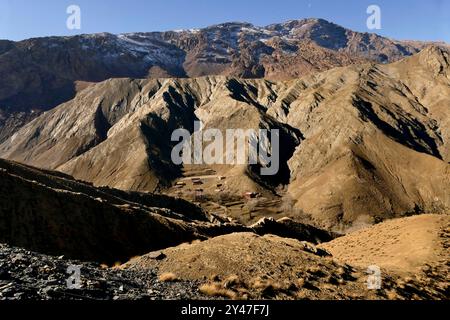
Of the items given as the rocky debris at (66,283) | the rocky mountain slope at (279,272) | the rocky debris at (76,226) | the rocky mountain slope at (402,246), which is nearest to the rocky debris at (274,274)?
the rocky mountain slope at (279,272)

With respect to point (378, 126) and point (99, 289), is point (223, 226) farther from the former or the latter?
point (378, 126)

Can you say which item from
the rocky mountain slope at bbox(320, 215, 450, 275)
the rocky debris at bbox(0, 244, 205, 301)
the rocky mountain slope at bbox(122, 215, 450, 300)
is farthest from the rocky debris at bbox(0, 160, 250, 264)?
the rocky mountain slope at bbox(320, 215, 450, 275)

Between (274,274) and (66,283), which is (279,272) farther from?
(66,283)

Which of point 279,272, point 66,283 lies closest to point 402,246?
point 279,272

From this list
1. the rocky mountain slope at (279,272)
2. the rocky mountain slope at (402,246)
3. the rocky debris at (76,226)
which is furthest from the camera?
the rocky debris at (76,226)

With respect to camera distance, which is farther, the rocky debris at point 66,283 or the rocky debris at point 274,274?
the rocky debris at point 274,274

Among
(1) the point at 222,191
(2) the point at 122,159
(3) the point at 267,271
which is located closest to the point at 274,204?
(1) the point at 222,191

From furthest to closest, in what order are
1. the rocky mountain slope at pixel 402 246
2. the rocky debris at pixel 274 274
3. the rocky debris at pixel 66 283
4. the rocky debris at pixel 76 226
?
the rocky debris at pixel 76 226, the rocky mountain slope at pixel 402 246, the rocky debris at pixel 274 274, the rocky debris at pixel 66 283

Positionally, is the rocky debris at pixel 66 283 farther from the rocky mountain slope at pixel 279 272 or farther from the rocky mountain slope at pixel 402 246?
the rocky mountain slope at pixel 402 246

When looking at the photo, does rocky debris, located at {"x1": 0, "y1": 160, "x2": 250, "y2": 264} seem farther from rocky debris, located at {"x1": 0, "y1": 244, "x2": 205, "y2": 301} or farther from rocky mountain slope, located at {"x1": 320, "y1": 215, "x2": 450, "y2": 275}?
rocky mountain slope, located at {"x1": 320, "y1": 215, "x2": 450, "y2": 275}

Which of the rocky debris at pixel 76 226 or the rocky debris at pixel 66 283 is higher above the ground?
the rocky debris at pixel 76 226
